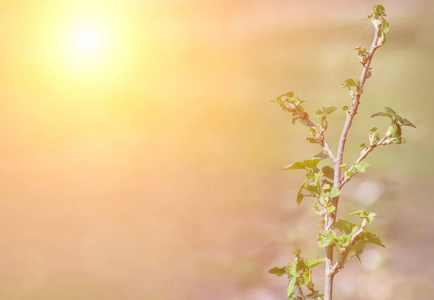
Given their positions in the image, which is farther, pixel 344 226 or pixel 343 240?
pixel 344 226

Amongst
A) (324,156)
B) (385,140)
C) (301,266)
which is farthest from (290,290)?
(385,140)

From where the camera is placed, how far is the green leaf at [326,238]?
86.6 inches

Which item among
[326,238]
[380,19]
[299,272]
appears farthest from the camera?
[380,19]

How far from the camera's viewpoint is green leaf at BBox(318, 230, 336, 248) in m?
2.20

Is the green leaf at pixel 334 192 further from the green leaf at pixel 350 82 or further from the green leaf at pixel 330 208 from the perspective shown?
the green leaf at pixel 350 82

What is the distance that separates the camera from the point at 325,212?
2.36 meters

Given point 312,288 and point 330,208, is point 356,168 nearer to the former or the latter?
point 330,208

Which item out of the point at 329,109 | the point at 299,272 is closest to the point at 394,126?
the point at 329,109

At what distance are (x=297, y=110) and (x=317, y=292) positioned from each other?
2.83ft

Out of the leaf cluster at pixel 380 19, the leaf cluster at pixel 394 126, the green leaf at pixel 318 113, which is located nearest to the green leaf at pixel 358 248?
the leaf cluster at pixel 394 126

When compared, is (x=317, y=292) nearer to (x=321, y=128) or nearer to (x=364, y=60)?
(x=321, y=128)

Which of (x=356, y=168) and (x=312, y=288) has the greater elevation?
(x=356, y=168)

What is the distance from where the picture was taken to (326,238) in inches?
87.5

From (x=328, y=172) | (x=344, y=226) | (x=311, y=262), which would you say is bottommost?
(x=311, y=262)
